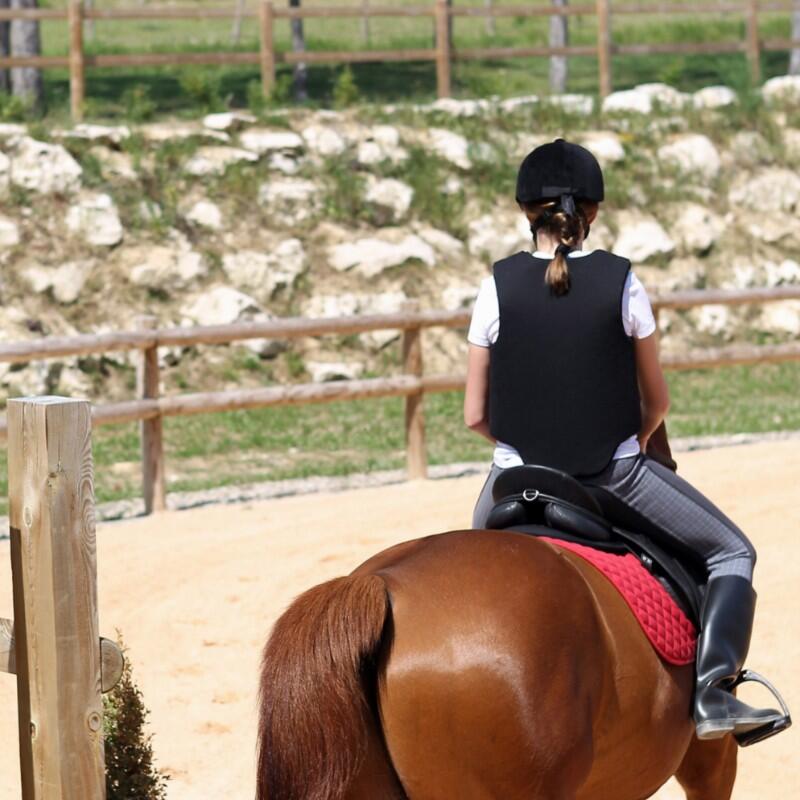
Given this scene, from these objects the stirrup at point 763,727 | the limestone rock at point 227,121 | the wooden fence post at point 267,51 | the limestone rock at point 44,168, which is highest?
the wooden fence post at point 267,51

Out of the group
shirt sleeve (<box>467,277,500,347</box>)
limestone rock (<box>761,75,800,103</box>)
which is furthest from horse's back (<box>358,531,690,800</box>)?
limestone rock (<box>761,75,800,103</box>)

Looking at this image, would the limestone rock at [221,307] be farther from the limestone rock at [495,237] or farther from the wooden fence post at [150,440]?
the wooden fence post at [150,440]

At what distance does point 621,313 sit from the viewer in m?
3.54

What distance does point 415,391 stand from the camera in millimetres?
9820

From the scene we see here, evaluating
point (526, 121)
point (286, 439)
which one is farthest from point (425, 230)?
point (286, 439)

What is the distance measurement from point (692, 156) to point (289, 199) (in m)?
5.07

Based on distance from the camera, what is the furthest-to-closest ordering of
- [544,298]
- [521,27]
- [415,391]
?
[521,27]
[415,391]
[544,298]

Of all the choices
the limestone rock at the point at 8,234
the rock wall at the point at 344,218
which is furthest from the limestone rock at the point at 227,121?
the limestone rock at the point at 8,234

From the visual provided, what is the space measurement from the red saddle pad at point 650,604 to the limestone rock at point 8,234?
10942 mm

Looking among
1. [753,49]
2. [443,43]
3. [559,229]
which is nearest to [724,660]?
[559,229]

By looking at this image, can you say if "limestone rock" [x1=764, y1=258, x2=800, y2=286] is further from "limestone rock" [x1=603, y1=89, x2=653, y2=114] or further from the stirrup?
the stirrup

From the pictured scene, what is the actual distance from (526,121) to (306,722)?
14780 mm

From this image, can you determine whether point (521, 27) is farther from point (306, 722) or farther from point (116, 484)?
point (306, 722)

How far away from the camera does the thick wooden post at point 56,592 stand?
2912 mm
